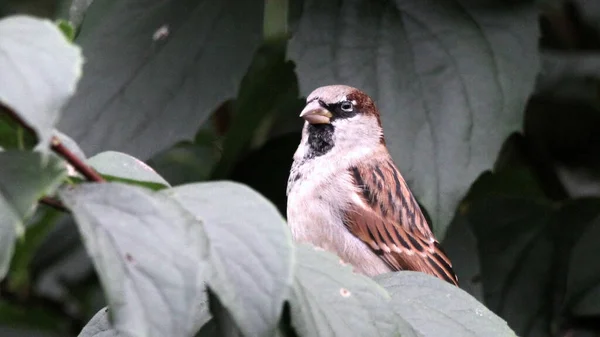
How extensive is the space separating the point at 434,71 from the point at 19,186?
132 centimetres

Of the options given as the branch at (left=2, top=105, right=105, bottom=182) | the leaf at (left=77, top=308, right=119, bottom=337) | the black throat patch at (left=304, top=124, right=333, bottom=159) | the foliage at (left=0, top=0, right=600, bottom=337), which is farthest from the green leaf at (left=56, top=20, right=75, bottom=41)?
the black throat patch at (left=304, top=124, right=333, bottom=159)

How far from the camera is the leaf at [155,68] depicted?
1990 mm

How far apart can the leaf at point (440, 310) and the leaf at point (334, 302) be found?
8 centimetres

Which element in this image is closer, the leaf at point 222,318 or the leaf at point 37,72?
the leaf at point 37,72

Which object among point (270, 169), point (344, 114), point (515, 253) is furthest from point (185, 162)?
point (515, 253)


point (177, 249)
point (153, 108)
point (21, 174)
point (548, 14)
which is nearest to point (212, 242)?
point (177, 249)

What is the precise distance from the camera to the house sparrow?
1848 mm

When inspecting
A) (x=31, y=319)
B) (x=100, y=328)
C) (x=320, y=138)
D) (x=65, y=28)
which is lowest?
(x=31, y=319)

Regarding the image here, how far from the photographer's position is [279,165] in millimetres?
2289

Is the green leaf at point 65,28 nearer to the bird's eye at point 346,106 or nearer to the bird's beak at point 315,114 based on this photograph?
the bird's beak at point 315,114

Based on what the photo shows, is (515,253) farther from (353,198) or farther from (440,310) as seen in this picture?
(440,310)

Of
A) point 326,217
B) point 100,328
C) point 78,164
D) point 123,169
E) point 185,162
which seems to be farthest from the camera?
point 185,162

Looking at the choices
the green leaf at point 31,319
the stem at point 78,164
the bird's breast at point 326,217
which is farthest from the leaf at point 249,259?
the green leaf at point 31,319

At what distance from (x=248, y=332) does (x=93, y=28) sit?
1463 millimetres
